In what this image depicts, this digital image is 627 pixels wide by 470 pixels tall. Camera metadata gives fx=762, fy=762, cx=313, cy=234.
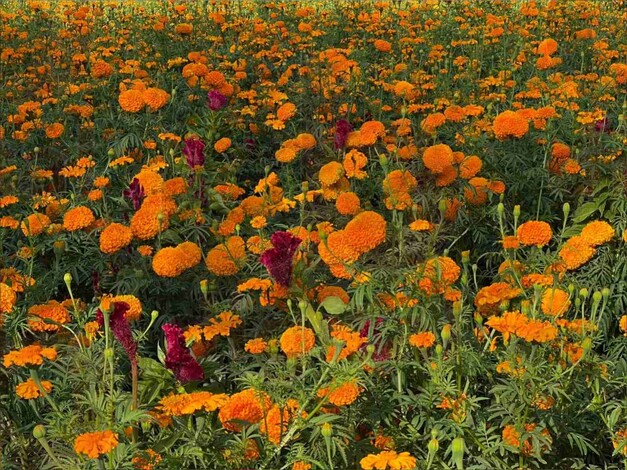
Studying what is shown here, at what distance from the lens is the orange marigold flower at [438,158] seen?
2910 mm

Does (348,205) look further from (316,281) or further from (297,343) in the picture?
(297,343)

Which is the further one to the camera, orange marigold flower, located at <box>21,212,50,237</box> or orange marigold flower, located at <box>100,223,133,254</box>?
orange marigold flower, located at <box>21,212,50,237</box>

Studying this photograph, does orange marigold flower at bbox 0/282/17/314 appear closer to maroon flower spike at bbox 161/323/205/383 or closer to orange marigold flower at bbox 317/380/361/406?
maroon flower spike at bbox 161/323/205/383

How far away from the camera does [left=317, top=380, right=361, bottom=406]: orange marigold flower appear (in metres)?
1.65

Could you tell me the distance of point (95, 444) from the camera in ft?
4.50

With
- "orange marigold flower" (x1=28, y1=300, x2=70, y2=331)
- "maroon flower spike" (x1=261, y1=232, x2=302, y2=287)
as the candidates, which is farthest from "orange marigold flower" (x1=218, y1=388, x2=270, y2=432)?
"orange marigold flower" (x1=28, y1=300, x2=70, y2=331)

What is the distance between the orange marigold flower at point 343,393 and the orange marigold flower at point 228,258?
861 mm

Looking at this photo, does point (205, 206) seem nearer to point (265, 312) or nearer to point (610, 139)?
point (265, 312)

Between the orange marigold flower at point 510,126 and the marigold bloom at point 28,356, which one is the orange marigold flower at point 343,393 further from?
the orange marigold flower at point 510,126

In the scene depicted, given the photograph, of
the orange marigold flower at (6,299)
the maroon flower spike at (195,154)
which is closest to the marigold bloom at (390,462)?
the orange marigold flower at (6,299)

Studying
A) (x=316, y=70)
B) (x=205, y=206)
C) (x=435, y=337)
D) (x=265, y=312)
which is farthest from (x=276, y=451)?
(x=316, y=70)

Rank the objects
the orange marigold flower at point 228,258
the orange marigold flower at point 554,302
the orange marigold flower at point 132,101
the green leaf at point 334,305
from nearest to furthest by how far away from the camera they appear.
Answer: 1. the orange marigold flower at point 554,302
2. the green leaf at point 334,305
3. the orange marigold flower at point 228,258
4. the orange marigold flower at point 132,101

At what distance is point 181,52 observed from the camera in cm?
541

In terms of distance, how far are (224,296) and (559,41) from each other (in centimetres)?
452
